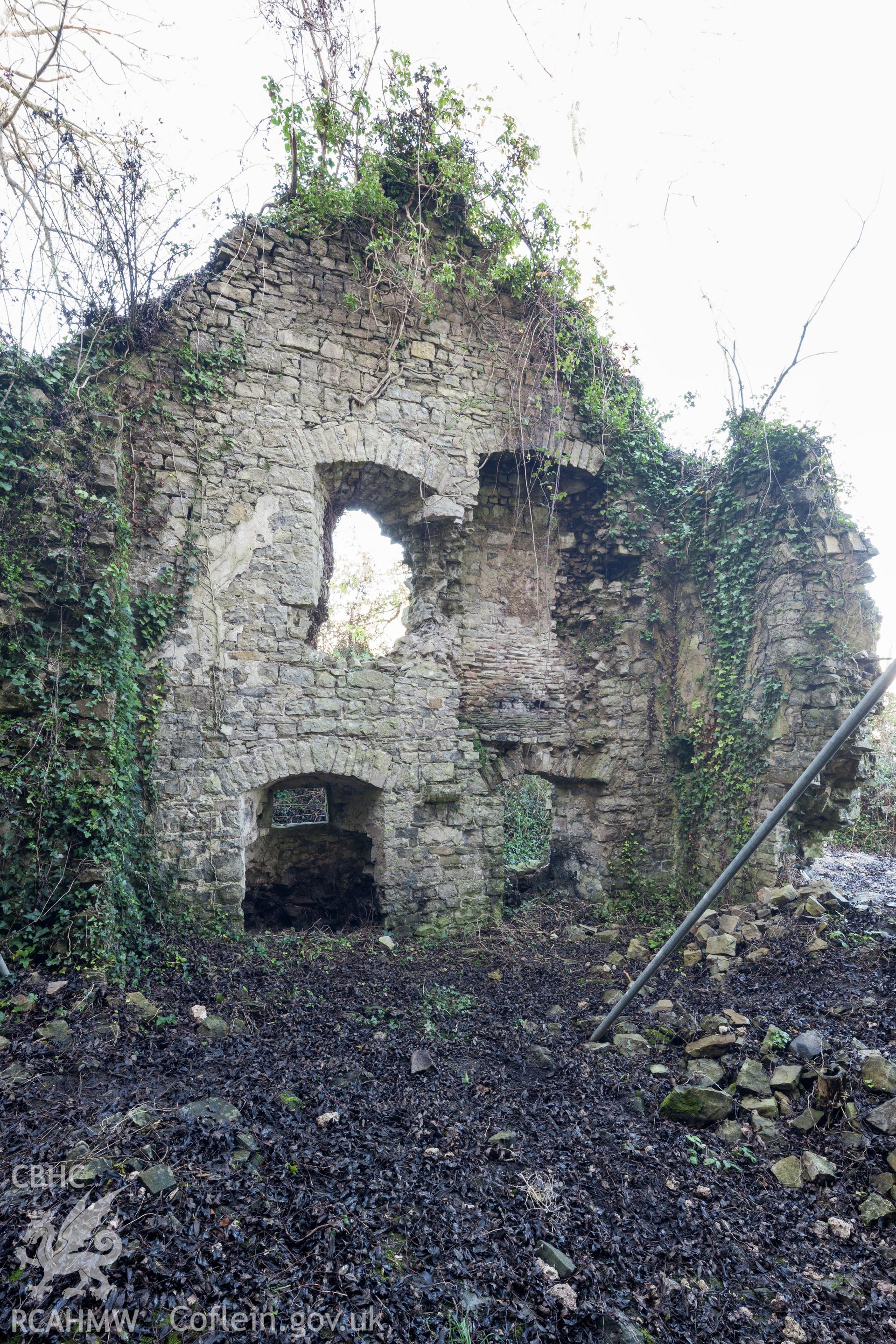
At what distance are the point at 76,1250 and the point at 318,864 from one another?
462 cm

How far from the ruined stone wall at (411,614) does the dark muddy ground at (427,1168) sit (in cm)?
150

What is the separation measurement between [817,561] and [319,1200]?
5.90m

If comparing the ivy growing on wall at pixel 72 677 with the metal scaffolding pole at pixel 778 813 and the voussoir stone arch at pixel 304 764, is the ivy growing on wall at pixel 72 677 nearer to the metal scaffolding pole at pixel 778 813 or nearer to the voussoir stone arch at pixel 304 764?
the voussoir stone arch at pixel 304 764

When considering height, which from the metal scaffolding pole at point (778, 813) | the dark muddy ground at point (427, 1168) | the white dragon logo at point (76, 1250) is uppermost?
the metal scaffolding pole at point (778, 813)

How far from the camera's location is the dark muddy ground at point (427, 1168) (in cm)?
206

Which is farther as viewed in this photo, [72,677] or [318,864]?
[318,864]

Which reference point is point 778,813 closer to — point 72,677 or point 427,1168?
point 427,1168

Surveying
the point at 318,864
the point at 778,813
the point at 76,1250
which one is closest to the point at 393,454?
the point at 318,864

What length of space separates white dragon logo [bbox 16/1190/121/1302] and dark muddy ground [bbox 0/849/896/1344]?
18 mm

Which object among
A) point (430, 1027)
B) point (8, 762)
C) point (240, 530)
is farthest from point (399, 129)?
point (430, 1027)

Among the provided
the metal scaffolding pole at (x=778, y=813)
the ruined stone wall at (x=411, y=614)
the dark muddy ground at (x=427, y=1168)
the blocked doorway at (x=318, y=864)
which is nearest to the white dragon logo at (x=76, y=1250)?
the dark muddy ground at (x=427, y=1168)

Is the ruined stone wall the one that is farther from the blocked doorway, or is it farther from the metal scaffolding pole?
the metal scaffolding pole

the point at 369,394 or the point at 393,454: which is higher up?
the point at 369,394

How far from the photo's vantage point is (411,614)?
6.19 metres
